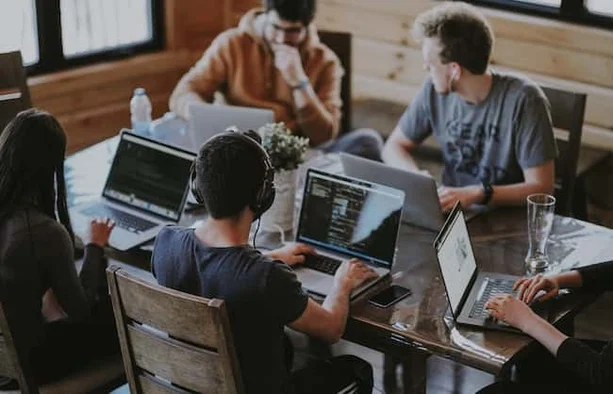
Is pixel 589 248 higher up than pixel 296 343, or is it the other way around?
pixel 589 248

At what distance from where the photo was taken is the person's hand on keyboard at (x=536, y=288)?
103 inches

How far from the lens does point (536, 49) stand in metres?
4.54

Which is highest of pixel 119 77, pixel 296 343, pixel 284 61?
pixel 284 61

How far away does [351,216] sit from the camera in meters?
2.88

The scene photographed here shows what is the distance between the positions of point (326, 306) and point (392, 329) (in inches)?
6.5

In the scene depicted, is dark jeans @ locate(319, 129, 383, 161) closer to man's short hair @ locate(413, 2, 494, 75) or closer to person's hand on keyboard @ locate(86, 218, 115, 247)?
man's short hair @ locate(413, 2, 494, 75)

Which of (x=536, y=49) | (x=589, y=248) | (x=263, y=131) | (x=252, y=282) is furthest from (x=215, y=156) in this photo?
(x=536, y=49)

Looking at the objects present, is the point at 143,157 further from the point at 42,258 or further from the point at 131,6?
the point at 131,6

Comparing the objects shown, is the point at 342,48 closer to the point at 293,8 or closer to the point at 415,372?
the point at 293,8

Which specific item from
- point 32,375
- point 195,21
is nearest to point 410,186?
point 32,375

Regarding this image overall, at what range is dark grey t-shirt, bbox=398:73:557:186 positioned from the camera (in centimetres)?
335

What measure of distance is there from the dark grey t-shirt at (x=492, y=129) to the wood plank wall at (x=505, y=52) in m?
1.05

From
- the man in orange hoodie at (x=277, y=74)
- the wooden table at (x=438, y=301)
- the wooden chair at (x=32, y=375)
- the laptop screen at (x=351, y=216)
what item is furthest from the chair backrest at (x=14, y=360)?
the man in orange hoodie at (x=277, y=74)

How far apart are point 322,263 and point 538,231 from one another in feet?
1.93
